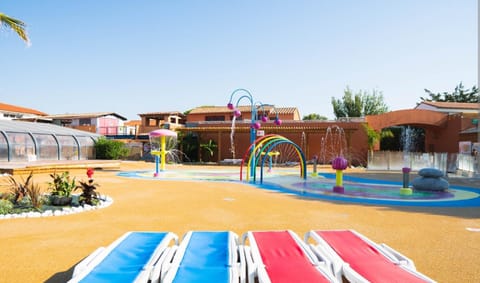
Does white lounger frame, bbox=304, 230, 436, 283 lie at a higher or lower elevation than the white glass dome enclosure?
lower

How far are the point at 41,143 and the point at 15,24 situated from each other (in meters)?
13.7

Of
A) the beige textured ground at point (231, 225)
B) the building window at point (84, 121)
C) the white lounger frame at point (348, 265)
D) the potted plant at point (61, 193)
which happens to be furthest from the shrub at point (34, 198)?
the building window at point (84, 121)

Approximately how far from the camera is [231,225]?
6.61 m

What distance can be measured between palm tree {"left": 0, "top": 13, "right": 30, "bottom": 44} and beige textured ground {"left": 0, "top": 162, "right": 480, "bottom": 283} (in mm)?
5117

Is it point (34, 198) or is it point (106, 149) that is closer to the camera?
point (34, 198)

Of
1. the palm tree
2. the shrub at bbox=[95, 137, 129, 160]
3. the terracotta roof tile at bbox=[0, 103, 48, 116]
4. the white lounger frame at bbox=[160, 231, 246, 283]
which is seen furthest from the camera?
the terracotta roof tile at bbox=[0, 103, 48, 116]

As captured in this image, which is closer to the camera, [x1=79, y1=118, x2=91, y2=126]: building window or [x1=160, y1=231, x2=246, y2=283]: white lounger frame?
[x1=160, y1=231, x2=246, y2=283]: white lounger frame

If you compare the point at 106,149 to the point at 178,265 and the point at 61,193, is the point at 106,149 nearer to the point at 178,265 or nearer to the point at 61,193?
the point at 61,193

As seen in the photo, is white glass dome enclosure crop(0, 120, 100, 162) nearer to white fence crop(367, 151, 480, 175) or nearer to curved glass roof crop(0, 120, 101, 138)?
curved glass roof crop(0, 120, 101, 138)

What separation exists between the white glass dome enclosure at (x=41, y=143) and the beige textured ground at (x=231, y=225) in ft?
42.2

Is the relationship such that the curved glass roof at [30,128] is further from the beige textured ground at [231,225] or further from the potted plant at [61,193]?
the potted plant at [61,193]

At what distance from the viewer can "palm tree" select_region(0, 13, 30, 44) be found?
9347 mm

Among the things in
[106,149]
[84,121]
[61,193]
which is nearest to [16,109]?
[84,121]

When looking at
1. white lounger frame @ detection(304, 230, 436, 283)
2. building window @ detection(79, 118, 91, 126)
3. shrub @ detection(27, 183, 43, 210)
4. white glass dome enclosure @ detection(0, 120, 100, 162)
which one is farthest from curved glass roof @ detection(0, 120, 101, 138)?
white lounger frame @ detection(304, 230, 436, 283)
